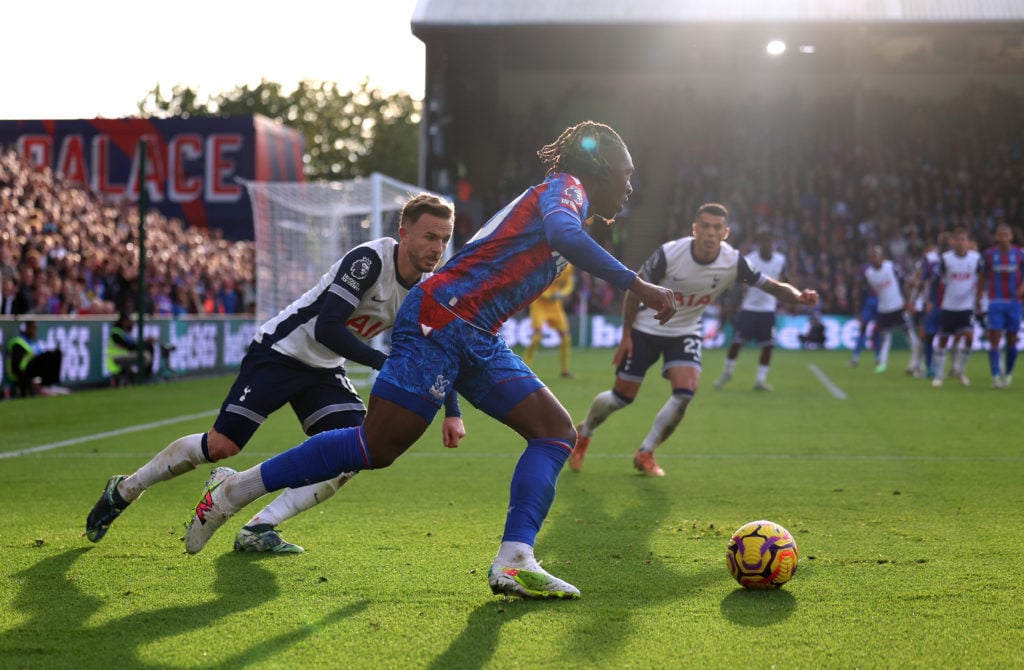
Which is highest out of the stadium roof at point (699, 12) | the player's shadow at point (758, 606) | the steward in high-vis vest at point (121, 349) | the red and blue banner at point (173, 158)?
the stadium roof at point (699, 12)

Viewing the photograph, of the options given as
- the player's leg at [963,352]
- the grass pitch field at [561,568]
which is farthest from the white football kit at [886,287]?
the grass pitch field at [561,568]

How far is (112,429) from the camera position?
11609 mm

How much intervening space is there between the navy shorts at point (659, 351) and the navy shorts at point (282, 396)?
129 inches

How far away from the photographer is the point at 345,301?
16.8 ft

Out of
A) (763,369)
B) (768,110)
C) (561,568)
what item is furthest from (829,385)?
(768,110)

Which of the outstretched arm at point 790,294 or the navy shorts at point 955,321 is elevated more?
the outstretched arm at point 790,294

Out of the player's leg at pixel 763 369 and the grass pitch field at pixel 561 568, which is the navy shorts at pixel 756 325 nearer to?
the player's leg at pixel 763 369

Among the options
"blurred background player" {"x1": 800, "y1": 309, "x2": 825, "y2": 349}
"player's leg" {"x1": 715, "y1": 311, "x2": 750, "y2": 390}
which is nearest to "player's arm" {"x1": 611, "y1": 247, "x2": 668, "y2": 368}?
"player's leg" {"x1": 715, "y1": 311, "x2": 750, "y2": 390}

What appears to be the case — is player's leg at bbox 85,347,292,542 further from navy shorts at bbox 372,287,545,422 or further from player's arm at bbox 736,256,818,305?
player's arm at bbox 736,256,818,305

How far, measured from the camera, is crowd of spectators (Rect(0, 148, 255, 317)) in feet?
55.8

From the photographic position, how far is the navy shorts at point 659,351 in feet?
28.1

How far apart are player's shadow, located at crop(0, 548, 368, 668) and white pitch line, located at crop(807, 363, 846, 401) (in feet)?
38.6

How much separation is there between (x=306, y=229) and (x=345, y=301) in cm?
1494

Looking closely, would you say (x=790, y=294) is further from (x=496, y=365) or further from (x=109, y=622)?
(x=109, y=622)
